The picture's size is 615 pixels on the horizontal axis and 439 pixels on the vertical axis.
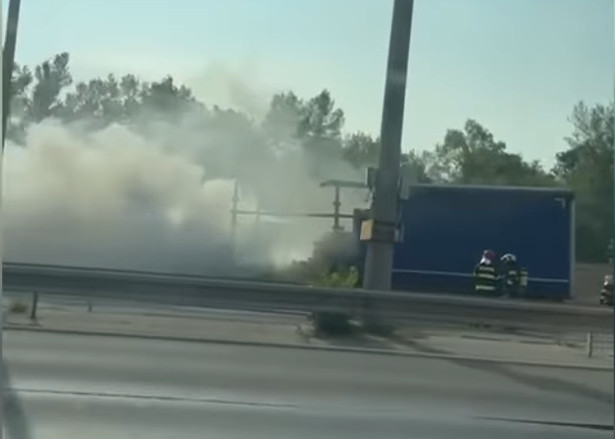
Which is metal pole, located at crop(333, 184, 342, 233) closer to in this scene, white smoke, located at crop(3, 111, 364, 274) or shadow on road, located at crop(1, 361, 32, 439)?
white smoke, located at crop(3, 111, 364, 274)

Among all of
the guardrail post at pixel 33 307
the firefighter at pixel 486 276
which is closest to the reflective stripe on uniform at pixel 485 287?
the firefighter at pixel 486 276

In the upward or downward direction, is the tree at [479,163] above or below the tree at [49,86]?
below

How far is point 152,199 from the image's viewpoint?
288 cm

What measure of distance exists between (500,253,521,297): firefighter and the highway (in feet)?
0.95

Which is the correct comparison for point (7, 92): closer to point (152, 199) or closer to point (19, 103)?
point (19, 103)

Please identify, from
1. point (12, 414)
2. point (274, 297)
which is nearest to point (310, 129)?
point (274, 297)

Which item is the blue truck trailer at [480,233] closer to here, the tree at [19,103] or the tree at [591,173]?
the tree at [591,173]

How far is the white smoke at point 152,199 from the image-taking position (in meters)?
2.84

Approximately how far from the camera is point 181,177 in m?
2.88

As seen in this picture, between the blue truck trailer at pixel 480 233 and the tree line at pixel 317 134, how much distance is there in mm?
36

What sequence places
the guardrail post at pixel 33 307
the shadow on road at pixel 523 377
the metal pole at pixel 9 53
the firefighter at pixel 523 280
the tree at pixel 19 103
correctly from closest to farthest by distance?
the metal pole at pixel 9 53
the tree at pixel 19 103
the firefighter at pixel 523 280
the guardrail post at pixel 33 307
the shadow on road at pixel 523 377

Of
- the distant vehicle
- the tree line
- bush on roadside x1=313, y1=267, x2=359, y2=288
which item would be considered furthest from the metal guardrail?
the tree line

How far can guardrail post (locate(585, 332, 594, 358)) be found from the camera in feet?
9.56

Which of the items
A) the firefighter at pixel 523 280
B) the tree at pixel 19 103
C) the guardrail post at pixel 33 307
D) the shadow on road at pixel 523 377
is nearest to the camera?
the tree at pixel 19 103
